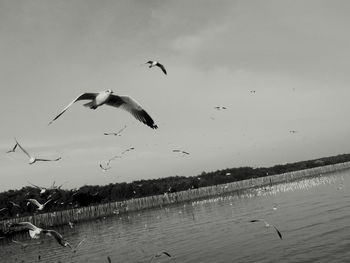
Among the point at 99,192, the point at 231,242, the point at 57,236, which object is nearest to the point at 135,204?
the point at 99,192

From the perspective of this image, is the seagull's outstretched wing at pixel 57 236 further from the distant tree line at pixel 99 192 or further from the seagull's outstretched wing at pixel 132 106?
the distant tree line at pixel 99 192

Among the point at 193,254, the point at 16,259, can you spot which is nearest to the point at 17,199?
the point at 16,259

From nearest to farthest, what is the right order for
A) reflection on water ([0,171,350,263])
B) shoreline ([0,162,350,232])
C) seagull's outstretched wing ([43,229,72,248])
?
seagull's outstretched wing ([43,229,72,248]) < reflection on water ([0,171,350,263]) < shoreline ([0,162,350,232])

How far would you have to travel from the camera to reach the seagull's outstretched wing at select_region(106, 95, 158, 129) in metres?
8.31

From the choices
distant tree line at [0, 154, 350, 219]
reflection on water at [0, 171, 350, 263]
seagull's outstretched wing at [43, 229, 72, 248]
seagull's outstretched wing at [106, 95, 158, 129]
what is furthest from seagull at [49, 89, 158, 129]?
distant tree line at [0, 154, 350, 219]

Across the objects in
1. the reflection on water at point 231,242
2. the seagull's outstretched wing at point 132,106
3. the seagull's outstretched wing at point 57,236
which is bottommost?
the reflection on water at point 231,242

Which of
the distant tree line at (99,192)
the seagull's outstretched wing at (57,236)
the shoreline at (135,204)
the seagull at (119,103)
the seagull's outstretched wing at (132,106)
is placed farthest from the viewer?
the distant tree line at (99,192)

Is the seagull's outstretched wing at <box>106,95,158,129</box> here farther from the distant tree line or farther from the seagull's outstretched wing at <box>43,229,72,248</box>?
the distant tree line

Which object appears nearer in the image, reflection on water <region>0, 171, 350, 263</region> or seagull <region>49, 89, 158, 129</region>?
seagull <region>49, 89, 158, 129</region>

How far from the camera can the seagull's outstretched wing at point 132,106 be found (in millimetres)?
8312

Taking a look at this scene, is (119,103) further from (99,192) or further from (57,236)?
(99,192)

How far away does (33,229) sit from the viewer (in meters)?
9.79

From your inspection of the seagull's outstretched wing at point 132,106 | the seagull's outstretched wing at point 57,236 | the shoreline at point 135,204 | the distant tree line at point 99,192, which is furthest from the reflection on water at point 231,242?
the distant tree line at point 99,192

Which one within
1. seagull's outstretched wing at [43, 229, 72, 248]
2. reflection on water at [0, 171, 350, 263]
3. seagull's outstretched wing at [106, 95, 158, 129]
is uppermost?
seagull's outstretched wing at [106, 95, 158, 129]
